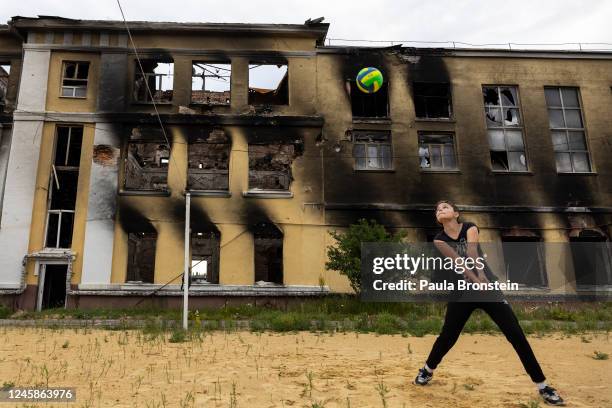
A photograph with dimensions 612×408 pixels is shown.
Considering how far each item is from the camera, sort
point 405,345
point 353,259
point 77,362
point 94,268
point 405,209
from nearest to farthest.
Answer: point 77,362, point 405,345, point 353,259, point 94,268, point 405,209

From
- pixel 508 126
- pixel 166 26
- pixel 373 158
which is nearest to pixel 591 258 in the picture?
pixel 508 126

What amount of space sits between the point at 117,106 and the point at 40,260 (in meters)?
6.29

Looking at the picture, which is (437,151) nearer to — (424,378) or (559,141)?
(559,141)

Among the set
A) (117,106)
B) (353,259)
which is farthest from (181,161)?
(353,259)

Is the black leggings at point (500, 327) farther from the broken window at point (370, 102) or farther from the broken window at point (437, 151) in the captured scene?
the broken window at point (370, 102)

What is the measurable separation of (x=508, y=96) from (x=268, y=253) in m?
12.2

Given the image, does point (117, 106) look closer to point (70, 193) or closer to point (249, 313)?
point (70, 193)

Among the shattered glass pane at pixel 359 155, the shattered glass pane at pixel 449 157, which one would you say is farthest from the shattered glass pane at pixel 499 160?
Result: the shattered glass pane at pixel 359 155

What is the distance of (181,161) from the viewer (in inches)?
654

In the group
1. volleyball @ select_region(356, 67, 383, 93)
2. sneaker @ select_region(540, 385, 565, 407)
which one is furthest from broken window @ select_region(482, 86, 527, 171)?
sneaker @ select_region(540, 385, 565, 407)

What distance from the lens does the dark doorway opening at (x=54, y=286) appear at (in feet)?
50.9

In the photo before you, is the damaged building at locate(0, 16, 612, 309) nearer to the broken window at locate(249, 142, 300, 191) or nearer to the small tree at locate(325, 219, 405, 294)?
the broken window at locate(249, 142, 300, 191)

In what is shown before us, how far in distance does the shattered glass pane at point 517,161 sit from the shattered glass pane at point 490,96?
2284 millimetres

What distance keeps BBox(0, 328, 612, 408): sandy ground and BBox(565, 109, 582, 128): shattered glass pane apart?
1172 centimetres
